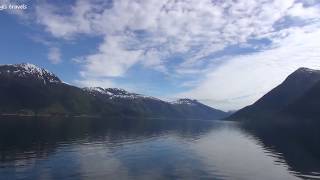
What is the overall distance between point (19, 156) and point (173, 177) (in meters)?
39.8

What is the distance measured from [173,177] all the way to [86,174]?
51.2ft

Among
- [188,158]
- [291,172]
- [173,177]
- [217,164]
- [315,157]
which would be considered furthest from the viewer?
[315,157]

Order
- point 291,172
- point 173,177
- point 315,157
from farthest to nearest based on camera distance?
point 315,157 → point 291,172 → point 173,177

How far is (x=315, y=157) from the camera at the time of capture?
114 metres

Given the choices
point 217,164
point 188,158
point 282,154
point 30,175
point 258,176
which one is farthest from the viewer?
point 282,154

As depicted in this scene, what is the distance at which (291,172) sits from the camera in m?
85.6

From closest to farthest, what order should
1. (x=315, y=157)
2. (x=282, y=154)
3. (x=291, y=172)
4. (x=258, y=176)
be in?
(x=258, y=176) → (x=291, y=172) → (x=315, y=157) → (x=282, y=154)

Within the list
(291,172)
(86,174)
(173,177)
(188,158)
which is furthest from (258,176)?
(86,174)

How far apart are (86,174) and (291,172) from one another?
44787 mm

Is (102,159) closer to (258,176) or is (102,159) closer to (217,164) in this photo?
(217,164)

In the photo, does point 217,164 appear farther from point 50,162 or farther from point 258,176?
point 50,162

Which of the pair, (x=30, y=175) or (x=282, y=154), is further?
(x=282, y=154)

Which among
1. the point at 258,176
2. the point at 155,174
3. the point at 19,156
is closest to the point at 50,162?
the point at 19,156

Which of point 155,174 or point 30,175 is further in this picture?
point 155,174
